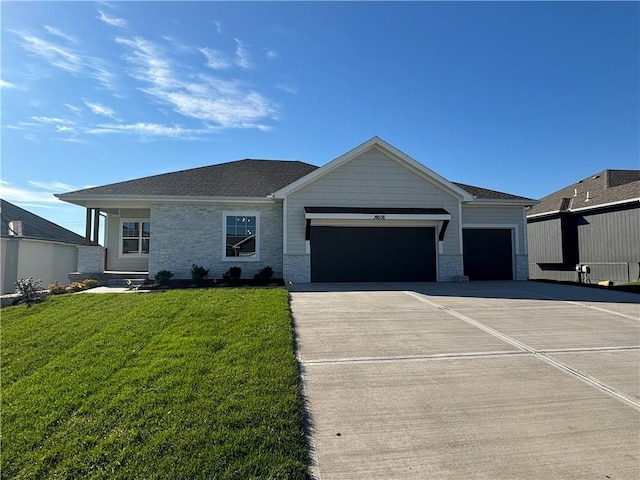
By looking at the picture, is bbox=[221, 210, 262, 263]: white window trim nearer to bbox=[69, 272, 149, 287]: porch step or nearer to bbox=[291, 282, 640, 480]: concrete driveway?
bbox=[69, 272, 149, 287]: porch step

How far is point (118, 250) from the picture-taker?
52.6ft

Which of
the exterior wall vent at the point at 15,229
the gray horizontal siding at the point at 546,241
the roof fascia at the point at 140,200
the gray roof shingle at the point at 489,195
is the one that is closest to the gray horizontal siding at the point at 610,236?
the gray horizontal siding at the point at 546,241

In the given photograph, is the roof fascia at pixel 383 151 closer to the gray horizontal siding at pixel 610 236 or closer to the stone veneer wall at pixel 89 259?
the stone veneer wall at pixel 89 259

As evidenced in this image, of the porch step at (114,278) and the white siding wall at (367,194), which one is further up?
the white siding wall at (367,194)

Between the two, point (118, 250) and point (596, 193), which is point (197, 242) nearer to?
point (118, 250)

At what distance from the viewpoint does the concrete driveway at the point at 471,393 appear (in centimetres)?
309

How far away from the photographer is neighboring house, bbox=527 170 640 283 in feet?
56.4

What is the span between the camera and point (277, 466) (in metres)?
2.92

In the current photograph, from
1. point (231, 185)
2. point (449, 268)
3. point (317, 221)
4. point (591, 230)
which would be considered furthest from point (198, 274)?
point (591, 230)

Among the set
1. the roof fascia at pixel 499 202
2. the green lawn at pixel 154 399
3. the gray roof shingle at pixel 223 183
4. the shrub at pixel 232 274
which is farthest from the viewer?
the roof fascia at pixel 499 202

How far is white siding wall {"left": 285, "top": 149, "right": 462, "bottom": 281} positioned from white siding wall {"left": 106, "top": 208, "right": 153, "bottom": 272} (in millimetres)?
6806

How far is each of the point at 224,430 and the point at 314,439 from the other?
813mm

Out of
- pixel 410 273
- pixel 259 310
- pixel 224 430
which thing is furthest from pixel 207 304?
pixel 410 273

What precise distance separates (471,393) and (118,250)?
1575 cm
